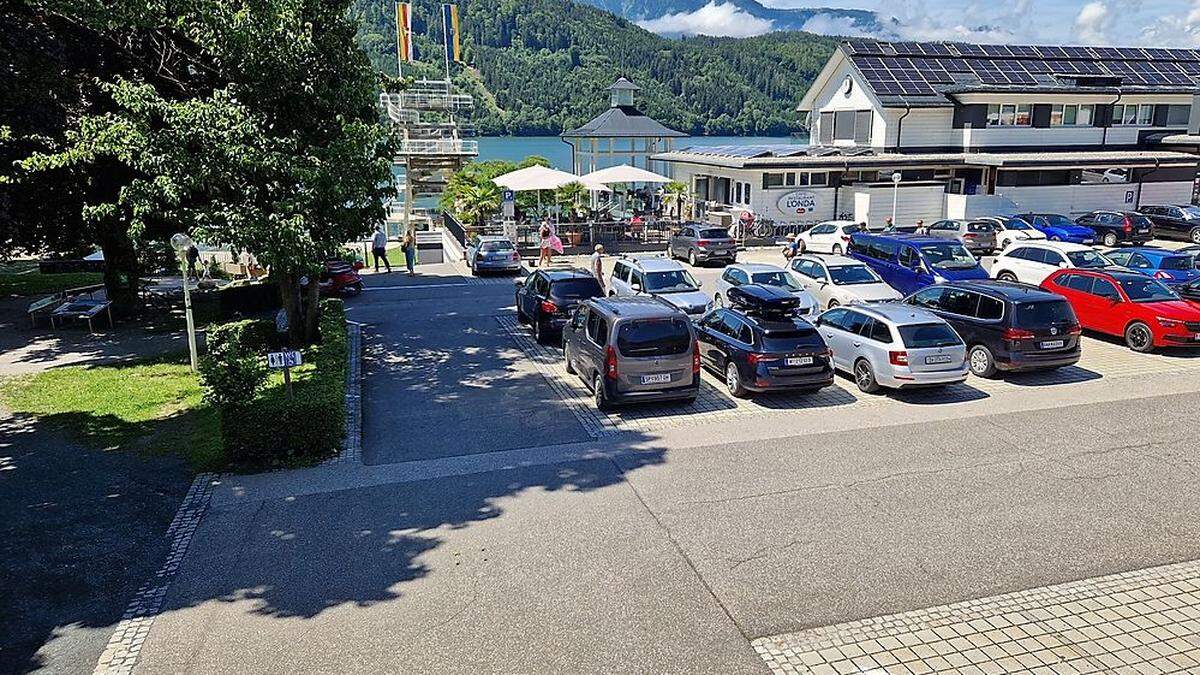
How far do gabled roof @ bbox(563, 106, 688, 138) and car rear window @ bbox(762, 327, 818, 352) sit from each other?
33.3 meters

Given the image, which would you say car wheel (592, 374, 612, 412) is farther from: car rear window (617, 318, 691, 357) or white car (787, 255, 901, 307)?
white car (787, 255, 901, 307)

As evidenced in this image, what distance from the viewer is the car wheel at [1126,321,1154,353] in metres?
16.4

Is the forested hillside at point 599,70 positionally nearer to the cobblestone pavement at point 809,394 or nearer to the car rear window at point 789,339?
the cobblestone pavement at point 809,394

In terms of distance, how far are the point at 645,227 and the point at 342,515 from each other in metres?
26.3

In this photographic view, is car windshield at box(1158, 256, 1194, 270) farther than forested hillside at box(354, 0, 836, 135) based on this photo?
No

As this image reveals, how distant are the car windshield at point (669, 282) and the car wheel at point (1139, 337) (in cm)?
→ 916

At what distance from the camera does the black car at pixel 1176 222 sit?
3278 cm

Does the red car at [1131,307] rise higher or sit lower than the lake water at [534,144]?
lower

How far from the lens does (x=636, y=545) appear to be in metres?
8.42

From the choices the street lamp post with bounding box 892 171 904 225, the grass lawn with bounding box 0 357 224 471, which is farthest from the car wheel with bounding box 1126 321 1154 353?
the street lamp post with bounding box 892 171 904 225

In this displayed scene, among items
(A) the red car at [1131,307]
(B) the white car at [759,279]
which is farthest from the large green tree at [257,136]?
(A) the red car at [1131,307]

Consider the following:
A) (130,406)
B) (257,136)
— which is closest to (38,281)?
(130,406)

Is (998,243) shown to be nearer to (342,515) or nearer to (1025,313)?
(1025,313)

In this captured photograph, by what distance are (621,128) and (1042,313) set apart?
34375 millimetres
